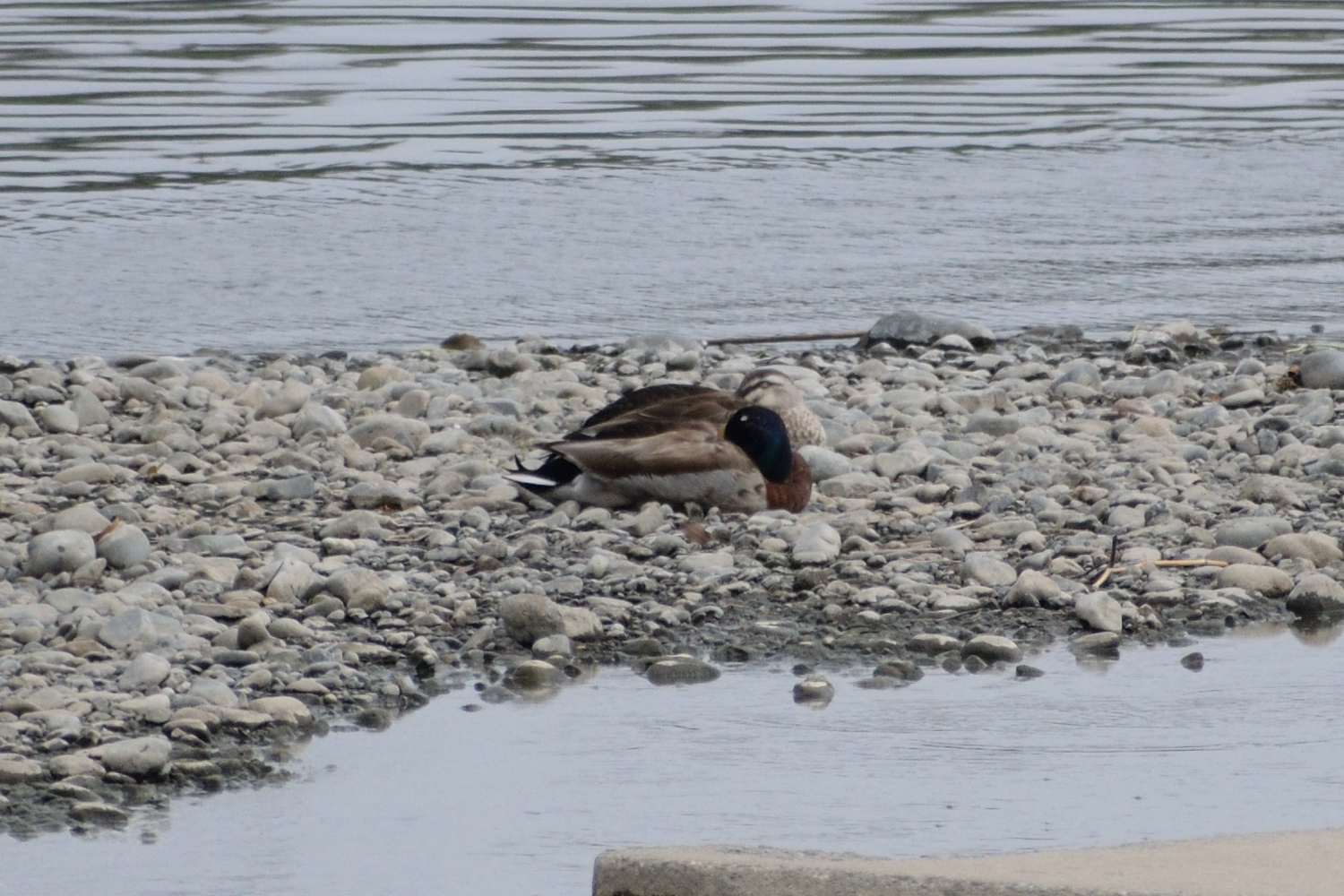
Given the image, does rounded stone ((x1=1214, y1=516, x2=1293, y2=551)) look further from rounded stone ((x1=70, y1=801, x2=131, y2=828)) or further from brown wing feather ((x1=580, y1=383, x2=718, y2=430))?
rounded stone ((x1=70, y1=801, x2=131, y2=828))

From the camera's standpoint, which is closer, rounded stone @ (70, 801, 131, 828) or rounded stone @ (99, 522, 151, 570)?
rounded stone @ (70, 801, 131, 828)

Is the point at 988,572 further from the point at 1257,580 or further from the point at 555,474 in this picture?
the point at 555,474

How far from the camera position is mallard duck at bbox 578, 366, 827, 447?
24.2 feet

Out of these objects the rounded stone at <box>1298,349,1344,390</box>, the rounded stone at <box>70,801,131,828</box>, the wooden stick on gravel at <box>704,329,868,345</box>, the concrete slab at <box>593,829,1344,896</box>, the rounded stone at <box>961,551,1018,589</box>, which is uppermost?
the concrete slab at <box>593,829,1344,896</box>

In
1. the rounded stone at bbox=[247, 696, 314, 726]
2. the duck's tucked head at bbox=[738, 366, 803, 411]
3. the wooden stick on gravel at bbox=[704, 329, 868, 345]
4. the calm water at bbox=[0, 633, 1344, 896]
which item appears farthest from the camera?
the wooden stick on gravel at bbox=[704, 329, 868, 345]

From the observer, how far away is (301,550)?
6.34m

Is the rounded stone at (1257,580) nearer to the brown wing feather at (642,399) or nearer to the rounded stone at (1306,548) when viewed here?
the rounded stone at (1306,548)

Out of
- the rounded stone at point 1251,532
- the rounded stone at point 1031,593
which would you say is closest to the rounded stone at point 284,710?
the rounded stone at point 1031,593

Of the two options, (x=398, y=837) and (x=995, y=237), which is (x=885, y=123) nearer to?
(x=995, y=237)

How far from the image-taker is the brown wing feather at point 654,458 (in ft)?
22.9

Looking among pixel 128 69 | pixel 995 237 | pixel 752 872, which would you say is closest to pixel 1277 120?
pixel 995 237

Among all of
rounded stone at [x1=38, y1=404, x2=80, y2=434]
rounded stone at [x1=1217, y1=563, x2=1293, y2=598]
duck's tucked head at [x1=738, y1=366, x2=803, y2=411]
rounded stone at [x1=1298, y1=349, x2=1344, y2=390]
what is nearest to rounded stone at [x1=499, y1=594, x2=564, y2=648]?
rounded stone at [x1=1217, y1=563, x2=1293, y2=598]

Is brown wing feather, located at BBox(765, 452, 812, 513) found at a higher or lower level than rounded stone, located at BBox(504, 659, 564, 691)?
lower

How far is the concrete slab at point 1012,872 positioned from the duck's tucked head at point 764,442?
3.30 metres
